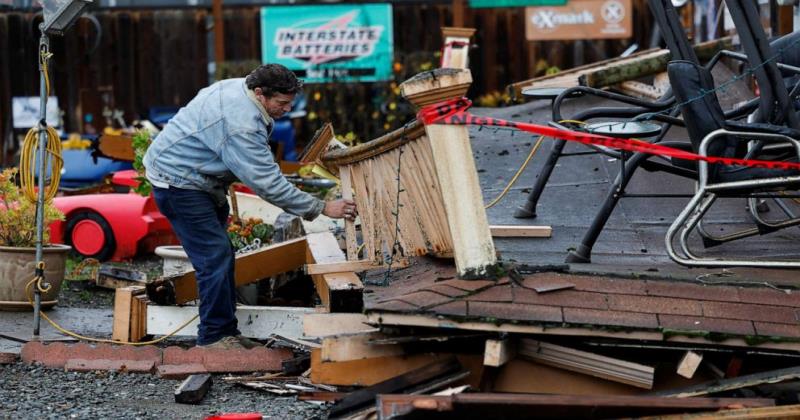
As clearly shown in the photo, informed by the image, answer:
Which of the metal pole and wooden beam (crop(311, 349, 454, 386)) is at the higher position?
the metal pole

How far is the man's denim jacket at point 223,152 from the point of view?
22.7 feet

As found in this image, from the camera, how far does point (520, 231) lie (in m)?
7.45

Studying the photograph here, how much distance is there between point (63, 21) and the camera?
827 cm

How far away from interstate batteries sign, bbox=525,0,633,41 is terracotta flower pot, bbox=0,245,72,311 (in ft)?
32.5

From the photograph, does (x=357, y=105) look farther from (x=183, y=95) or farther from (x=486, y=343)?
(x=486, y=343)

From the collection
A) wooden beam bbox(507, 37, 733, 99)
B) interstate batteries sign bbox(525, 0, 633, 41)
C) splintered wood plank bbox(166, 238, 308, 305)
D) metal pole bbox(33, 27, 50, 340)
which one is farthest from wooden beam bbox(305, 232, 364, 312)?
interstate batteries sign bbox(525, 0, 633, 41)

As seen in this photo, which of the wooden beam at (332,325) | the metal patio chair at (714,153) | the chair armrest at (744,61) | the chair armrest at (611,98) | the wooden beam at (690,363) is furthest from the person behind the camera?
the chair armrest at (611,98)

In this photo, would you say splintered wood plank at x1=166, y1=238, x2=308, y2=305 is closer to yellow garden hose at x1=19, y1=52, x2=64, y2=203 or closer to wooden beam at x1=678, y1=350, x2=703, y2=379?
yellow garden hose at x1=19, y1=52, x2=64, y2=203

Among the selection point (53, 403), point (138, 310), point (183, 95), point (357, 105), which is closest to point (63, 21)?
point (138, 310)

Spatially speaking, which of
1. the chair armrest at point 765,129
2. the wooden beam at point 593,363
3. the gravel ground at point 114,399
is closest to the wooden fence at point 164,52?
the gravel ground at point 114,399

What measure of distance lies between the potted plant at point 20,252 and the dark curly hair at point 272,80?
102 inches

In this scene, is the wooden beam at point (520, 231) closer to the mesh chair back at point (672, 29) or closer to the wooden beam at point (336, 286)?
the wooden beam at point (336, 286)

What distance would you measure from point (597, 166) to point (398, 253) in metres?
3.28

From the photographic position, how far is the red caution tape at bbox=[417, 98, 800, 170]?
5566 millimetres
